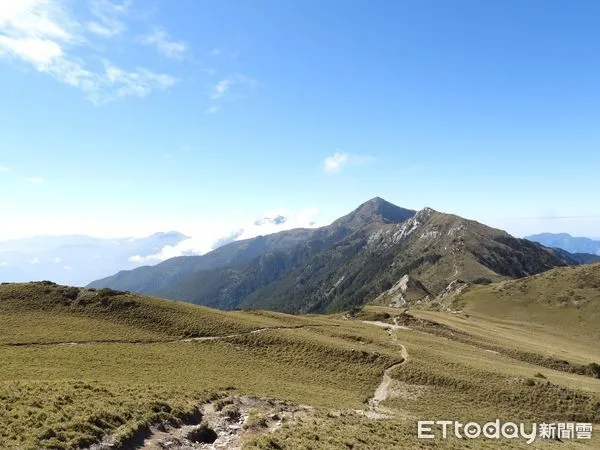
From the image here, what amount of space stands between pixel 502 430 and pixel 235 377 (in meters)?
31.0

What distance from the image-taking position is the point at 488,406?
1975 inches

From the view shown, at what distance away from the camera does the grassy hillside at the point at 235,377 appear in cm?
2700

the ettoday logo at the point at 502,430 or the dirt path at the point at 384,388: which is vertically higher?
the dirt path at the point at 384,388

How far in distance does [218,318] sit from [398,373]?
114ft

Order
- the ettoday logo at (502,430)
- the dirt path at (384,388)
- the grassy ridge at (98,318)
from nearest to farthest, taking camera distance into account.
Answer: the ettoday logo at (502,430) → the dirt path at (384,388) → the grassy ridge at (98,318)

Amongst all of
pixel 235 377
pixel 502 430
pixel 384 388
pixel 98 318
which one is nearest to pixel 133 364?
pixel 235 377

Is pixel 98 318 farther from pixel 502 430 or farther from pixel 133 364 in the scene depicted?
pixel 502 430

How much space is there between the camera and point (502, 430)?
43.1 meters

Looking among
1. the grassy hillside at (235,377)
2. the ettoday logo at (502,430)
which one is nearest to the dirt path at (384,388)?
the grassy hillside at (235,377)

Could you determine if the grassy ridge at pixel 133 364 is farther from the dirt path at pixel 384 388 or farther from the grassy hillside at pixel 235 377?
the dirt path at pixel 384 388

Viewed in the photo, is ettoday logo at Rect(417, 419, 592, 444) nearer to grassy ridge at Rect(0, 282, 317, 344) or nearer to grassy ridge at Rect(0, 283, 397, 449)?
grassy ridge at Rect(0, 283, 397, 449)

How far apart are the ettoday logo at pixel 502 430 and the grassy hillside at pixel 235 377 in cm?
165

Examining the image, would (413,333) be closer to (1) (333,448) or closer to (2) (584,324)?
(1) (333,448)

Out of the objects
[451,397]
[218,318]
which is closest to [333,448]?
[451,397]
